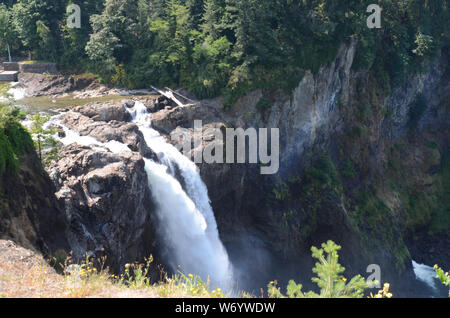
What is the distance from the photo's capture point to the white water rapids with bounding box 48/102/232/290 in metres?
19.6

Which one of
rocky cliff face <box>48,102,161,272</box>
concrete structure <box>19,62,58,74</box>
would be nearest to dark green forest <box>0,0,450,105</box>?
concrete structure <box>19,62,58,74</box>

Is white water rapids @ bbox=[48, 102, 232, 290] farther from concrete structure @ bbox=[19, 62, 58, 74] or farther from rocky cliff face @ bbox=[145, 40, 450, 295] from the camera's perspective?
concrete structure @ bbox=[19, 62, 58, 74]

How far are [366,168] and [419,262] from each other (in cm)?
924

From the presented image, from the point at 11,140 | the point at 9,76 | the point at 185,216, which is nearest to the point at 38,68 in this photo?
the point at 9,76

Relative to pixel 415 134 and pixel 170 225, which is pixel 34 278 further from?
pixel 415 134

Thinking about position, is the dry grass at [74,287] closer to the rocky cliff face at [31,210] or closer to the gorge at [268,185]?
the rocky cliff face at [31,210]

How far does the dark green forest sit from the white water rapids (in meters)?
6.62

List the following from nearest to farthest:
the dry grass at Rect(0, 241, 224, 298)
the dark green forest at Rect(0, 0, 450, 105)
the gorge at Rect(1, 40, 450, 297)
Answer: the dry grass at Rect(0, 241, 224, 298)
the gorge at Rect(1, 40, 450, 297)
the dark green forest at Rect(0, 0, 450, 105)

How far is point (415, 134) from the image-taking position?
39.8 m

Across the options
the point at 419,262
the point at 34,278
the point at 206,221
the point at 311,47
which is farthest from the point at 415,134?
the point at 34,278

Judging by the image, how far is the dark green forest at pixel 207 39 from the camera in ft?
86.6

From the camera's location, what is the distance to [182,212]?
65.5 ft

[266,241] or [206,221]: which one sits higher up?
[206,221]

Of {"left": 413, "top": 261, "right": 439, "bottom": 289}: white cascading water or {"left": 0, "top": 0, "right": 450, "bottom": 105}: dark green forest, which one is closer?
{"left": 0, "top": 0, "right": 450, "bottom": 105}: dark green forest
